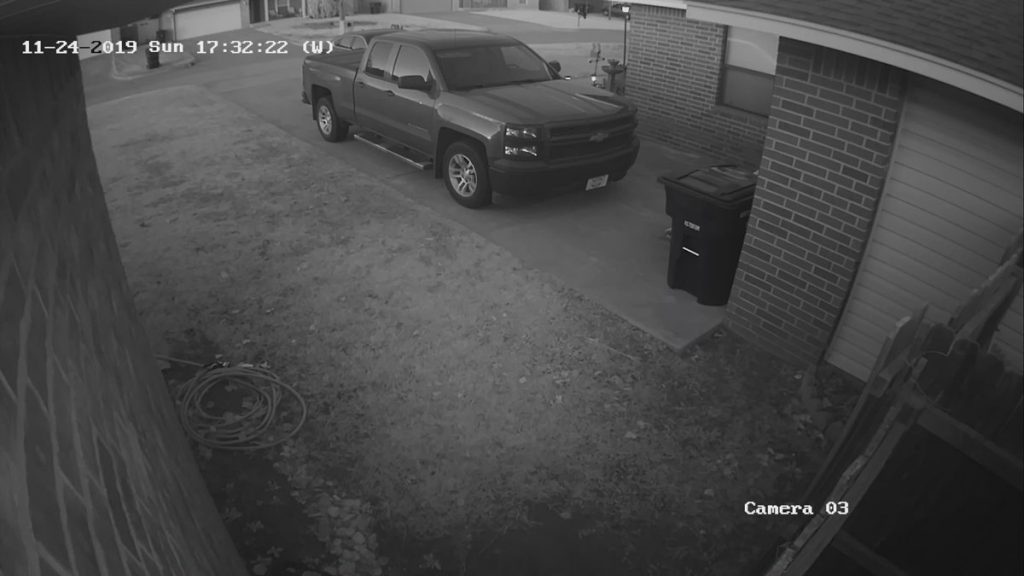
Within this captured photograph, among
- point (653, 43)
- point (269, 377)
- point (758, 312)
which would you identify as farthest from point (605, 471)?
point (653, 43)

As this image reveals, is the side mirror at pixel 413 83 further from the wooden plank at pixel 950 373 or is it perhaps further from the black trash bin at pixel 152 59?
the black trash bin at pixel 152 59

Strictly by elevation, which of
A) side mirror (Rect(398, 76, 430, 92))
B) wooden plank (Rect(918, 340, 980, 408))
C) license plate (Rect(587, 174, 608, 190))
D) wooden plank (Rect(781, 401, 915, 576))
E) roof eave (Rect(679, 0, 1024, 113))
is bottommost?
license plate (Rect(587, 174, 608, 190))

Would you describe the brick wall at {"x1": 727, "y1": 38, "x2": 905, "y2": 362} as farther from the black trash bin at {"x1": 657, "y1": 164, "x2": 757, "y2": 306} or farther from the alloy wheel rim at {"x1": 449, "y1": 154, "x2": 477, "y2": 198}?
the alloy wheel rim at {"x1": 449, "y1": 154, "x2": 477, "y2": 198}

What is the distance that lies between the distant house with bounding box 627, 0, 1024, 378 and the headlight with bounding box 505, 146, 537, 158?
2.76 meters

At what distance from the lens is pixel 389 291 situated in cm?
734

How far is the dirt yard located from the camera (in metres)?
4.45

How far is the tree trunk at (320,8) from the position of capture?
29891 mm

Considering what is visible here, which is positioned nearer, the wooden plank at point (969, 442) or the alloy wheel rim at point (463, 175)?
the wooden plank at point (969, 442)

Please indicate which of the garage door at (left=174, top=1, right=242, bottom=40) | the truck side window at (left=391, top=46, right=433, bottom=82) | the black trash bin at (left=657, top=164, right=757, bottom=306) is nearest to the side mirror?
the truck side window at (left=391, top=46, right=433, bottom=82)

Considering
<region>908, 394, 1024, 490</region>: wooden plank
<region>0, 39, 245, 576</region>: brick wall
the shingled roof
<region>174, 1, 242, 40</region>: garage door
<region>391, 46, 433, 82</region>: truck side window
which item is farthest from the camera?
<region>174, 1, 242, 40</region>: garage door

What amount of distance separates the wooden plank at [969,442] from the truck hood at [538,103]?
20.3ft

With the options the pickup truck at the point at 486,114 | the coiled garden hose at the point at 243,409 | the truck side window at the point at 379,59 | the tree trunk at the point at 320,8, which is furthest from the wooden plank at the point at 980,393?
the tree trunk at the point at 320,8

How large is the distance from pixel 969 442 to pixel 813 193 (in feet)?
10.7

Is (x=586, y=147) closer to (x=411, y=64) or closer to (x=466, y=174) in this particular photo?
(x=466, y=174)
